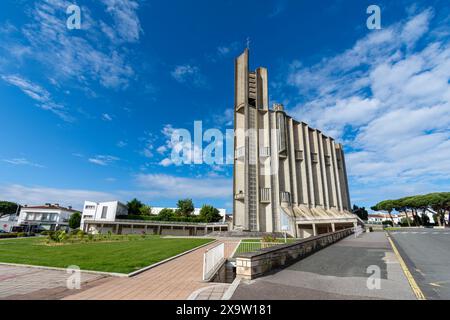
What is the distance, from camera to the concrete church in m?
42.5

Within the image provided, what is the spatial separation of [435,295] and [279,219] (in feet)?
131

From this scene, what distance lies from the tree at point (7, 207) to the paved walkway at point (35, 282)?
264ft

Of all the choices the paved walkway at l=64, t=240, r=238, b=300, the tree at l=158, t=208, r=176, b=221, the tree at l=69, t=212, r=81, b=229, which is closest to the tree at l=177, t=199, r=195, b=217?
the tree at l=158, t=208, r=176, b=221

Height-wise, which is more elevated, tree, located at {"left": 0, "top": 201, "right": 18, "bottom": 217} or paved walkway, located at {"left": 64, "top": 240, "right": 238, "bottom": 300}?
tree, located at {"left": 0, "top": 201, "right": 18, "bottom": 217}

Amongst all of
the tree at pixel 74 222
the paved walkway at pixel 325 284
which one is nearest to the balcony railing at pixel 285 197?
the paved walkway at pixel 325 284

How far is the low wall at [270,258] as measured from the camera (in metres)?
6.22

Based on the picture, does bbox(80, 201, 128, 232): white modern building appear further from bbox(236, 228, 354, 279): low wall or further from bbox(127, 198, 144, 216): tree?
bbox(236, 228, 354, 279): low wall

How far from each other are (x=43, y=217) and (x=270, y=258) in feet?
285

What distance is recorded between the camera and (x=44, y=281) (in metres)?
6.61

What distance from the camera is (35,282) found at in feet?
21.4

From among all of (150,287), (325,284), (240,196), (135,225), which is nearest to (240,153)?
(240,196)

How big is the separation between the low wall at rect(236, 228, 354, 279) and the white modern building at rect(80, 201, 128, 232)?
213 ft

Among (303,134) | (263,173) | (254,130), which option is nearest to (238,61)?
(254,130)
